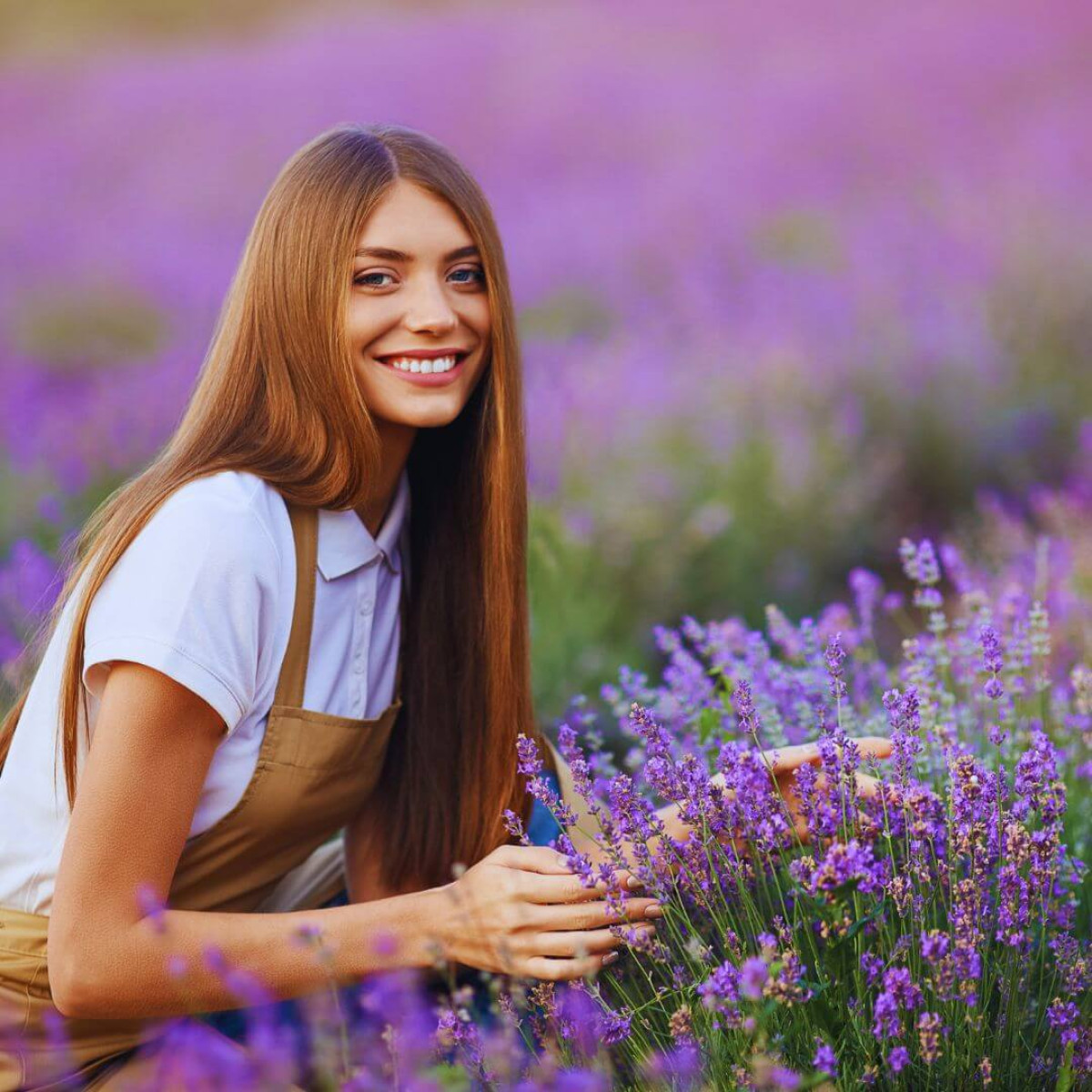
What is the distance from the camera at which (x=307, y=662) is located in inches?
73.0

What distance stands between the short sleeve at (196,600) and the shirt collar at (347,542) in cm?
14

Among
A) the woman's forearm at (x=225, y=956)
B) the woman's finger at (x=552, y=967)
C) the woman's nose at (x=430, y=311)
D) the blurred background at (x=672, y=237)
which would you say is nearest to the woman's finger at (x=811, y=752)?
the woman's finger at (x=552, y=967)

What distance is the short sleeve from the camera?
158cm

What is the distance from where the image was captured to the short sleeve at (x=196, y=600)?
5.18 ft

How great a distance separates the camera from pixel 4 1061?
5.64 ft

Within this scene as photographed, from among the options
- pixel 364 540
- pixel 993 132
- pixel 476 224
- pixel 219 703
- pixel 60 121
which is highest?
pixel 60 121

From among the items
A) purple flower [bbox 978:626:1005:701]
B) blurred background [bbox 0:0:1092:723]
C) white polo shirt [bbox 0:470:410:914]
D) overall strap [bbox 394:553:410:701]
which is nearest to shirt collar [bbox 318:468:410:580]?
white polo shirt [bbox 0:470:410:914]

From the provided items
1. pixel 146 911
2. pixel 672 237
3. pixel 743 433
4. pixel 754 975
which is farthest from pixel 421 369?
pixel 672 237

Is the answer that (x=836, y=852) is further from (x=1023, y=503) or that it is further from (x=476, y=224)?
(x=1023, y=503)

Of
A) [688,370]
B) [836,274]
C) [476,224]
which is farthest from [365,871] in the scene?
[836,274]

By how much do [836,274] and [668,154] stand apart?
106 cm

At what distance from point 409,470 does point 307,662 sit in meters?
0.48

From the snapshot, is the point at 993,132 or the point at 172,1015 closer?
the point at 172,1015

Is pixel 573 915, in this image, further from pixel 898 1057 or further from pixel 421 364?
pixel 421 364
